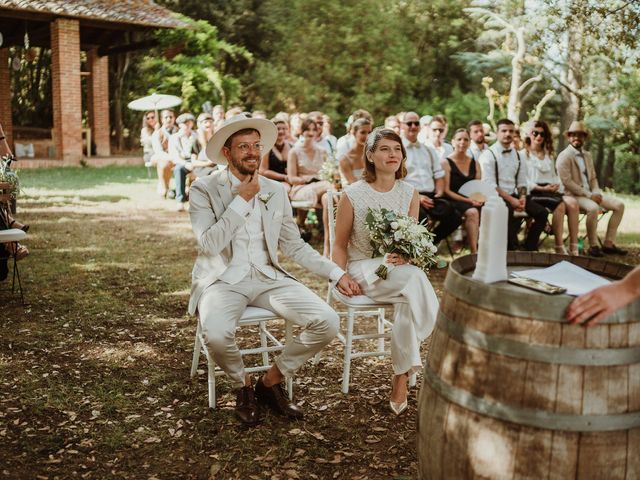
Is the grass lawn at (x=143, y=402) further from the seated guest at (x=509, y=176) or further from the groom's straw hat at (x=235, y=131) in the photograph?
the seated guest at (x=509, y=176)

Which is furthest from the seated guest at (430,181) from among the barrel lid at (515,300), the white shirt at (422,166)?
the barrel lid at (515,300)

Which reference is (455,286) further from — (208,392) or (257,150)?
(208,392)

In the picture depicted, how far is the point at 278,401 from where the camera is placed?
4031 mm

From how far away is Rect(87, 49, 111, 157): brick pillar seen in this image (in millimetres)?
22328

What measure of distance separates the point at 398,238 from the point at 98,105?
20.1 m

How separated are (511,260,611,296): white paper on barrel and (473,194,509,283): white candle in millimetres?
171

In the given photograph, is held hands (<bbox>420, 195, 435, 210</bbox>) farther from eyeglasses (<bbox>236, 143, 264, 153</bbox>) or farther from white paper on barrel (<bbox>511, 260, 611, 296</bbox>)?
white paper on barrel (<bbox>511, 260, 611, 296</bbox>)

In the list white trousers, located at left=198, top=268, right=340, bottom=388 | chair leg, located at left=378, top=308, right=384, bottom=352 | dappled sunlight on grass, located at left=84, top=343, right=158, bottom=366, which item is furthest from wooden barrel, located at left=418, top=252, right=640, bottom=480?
dappled sunlight on grass, located at left=84, top=343, right=158, bottom=366

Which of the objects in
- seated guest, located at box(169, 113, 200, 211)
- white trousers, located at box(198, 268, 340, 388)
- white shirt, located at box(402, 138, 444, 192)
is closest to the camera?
white trousers, located at box(198, 268, 340, 388)

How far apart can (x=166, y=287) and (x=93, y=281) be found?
78cm

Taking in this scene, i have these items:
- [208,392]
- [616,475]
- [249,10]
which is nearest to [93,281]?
[208,392]

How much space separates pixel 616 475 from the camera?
89.7 inches

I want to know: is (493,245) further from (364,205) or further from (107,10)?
(107,10)

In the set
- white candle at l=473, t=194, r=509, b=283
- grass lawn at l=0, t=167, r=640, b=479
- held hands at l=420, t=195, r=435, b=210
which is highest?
white candle at l=473, t=194, r=509, b=283
